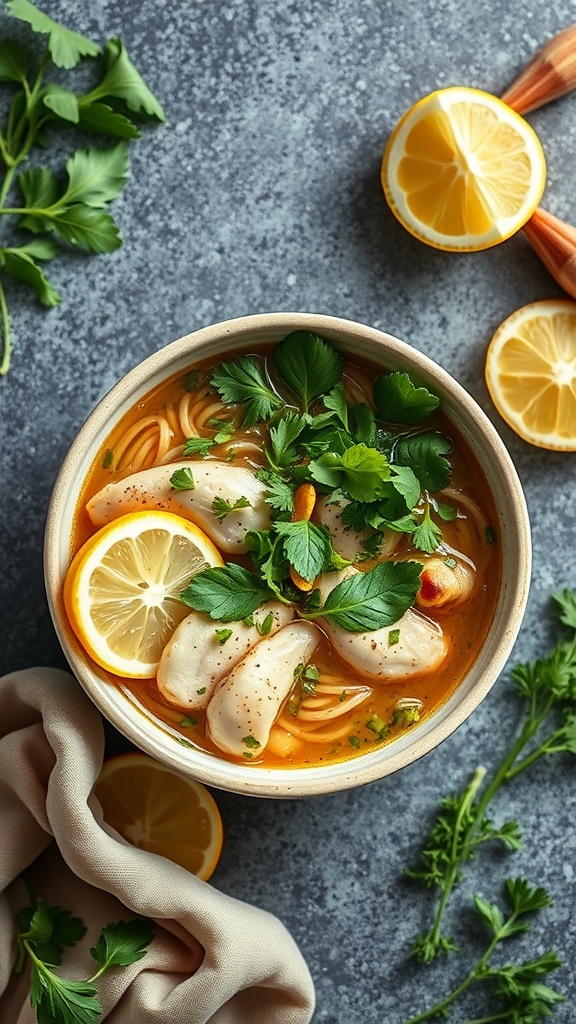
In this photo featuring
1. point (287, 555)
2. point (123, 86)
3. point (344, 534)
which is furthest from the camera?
point (123, 86)

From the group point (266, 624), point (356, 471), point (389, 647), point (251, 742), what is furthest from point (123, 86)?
point (251, 742)

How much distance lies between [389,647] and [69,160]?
150 centimetres

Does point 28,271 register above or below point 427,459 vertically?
below

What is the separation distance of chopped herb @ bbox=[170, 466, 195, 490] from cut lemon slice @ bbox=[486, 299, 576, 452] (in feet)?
2.76

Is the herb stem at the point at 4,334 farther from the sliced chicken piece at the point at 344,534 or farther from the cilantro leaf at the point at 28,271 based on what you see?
the sliced chicken piece at the point at 344,534

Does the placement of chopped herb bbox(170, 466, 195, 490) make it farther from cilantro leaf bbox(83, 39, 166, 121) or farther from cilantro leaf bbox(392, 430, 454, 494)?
cilantro leaf bbox(83, 39, 166, 121)

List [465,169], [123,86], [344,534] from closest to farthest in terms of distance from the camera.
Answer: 1. [344,534]
2. [465,169]
3. [123,86]

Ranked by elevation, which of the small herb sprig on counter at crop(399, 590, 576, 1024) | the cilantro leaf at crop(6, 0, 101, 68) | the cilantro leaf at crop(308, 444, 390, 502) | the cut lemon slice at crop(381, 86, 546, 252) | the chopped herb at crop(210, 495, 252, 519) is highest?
the cut lemon slice at crop(381, 86, 546, 252)

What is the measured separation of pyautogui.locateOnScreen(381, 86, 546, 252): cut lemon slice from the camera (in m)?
2.59

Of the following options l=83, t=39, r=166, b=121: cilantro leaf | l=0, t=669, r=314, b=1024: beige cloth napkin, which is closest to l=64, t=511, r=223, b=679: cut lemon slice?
l=0, t=669, r=314, b=1024: beige cloth napkin

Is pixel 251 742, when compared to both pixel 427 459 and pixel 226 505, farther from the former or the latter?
pixel 427 459

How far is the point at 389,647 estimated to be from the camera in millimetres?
2422

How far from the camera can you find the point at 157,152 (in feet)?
9.09

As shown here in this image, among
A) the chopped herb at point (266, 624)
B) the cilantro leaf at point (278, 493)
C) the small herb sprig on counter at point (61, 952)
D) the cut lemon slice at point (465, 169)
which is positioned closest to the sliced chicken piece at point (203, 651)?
the chopped herb at point (266, 624)
